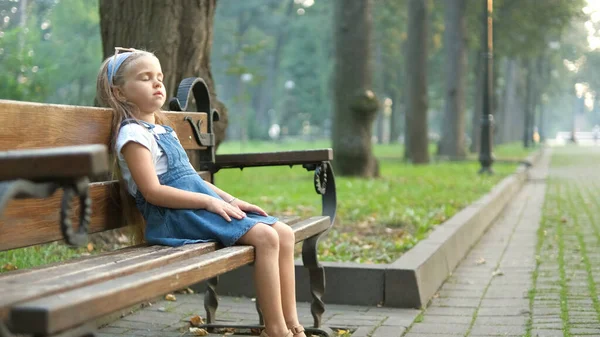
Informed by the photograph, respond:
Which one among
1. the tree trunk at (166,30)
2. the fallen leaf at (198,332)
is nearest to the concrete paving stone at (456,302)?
the fallen leaf at (198,332)

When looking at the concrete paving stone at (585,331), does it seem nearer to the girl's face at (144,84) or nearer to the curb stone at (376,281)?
the curb stone at (376,281)

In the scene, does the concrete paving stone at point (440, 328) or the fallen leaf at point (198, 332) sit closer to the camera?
the fallen leaf at point (198, 332)

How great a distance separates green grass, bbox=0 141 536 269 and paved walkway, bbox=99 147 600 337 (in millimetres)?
590

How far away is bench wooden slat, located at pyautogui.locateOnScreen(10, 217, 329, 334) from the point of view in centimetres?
209

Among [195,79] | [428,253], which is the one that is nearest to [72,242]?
[195,79]

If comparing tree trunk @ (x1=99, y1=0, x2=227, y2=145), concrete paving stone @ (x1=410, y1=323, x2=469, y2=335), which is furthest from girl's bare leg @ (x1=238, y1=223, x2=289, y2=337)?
tree trunk @ (x1=99, y1=0, x2=227, y2=145)

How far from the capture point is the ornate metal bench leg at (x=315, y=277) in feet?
14.6

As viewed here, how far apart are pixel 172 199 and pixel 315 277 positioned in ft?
3.63

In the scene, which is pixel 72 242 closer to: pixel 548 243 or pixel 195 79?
pixel 195 79

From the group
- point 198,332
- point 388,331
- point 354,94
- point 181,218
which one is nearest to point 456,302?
point 388,331

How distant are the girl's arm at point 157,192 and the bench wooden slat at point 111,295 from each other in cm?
26

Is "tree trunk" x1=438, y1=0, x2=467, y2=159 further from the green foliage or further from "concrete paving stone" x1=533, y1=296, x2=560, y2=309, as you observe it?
"concrete paving stone" x1=533, y1=296, x2=560, y2=309

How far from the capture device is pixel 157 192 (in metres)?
3.66

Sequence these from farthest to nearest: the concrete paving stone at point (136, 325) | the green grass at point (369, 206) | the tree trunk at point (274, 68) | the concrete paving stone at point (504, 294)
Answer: the tree trunk at point (274, 68) < the green grass at point (369, 206) < the concrete paving stone at point (504, 294) < the concrete paving stone at point (136, 325)
